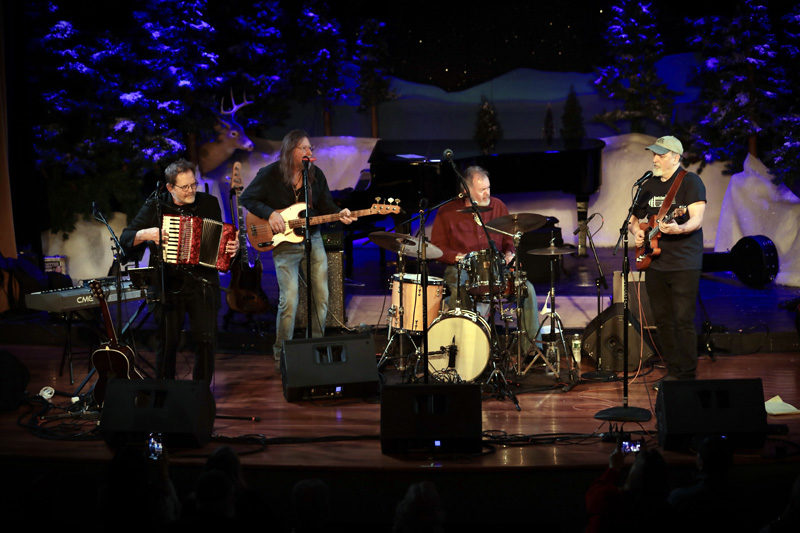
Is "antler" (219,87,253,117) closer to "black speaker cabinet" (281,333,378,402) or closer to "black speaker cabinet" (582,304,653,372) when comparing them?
"black speaker cabinet" (281,333,378,402)

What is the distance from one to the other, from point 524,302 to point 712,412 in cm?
274

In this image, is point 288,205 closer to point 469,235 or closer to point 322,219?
point 322,219

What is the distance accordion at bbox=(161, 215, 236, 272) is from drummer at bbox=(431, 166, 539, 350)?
218 cm

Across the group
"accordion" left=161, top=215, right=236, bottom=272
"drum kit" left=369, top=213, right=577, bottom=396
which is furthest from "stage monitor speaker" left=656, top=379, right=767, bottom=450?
"accordion" left=161, top=215, right=236, bottom=272

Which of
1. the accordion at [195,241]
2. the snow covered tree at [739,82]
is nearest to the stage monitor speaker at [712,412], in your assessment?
the accordion at [195,241]

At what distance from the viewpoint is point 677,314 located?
7.61 metres

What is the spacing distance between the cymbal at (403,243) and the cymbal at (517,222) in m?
0.52

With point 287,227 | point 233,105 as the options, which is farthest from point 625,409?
Answer: point 233,105

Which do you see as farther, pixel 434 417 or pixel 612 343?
pixel 612 343

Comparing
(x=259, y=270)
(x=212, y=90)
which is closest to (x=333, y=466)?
(x=259, y=270)

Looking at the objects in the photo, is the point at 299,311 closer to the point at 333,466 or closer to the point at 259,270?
the point at 259,270

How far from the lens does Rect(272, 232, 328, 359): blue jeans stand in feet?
27.3

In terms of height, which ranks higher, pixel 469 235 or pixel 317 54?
pixel 317 54

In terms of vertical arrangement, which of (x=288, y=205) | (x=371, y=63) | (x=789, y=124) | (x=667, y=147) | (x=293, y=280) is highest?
(x=371, y=63)
